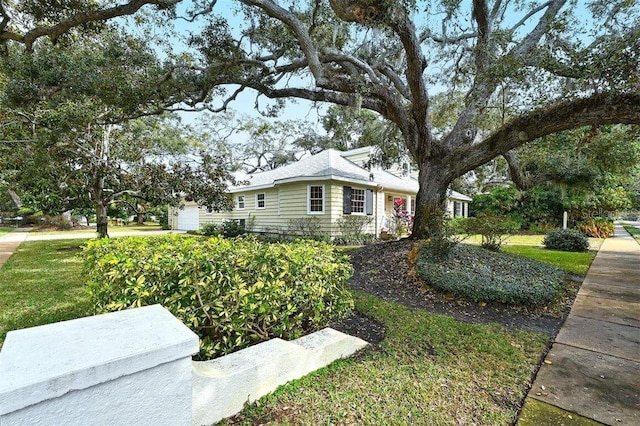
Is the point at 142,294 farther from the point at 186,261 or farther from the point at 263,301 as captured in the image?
the point at 263,301

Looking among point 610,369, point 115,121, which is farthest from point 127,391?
point 115,121

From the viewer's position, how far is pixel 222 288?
9.34ft

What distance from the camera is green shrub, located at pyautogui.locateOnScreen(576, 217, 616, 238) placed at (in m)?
16.0

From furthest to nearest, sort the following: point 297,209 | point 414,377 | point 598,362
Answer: point 297,209 < point 598,362 < point 414,377

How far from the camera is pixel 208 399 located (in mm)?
2242

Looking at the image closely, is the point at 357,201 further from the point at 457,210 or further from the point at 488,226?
the point at 457,210

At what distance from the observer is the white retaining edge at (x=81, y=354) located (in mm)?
1272

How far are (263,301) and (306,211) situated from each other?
37.8 ft

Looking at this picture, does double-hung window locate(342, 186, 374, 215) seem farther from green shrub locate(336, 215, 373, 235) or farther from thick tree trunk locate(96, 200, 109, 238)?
thick tree trunk locate(96, 200, 109, 238)

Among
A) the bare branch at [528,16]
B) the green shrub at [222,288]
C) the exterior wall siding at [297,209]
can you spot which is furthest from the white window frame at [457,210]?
the green shrub at [222,288]

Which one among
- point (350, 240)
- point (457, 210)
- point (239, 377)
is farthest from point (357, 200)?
point (457, 210)

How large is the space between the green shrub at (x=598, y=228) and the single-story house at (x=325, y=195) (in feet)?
29.1

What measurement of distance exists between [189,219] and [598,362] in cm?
2445

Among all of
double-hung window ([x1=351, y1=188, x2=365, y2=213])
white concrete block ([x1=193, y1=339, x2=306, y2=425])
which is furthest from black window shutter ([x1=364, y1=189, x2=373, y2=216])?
white concrete block ([x1=193, y1=339, x2=306, y2=425])
